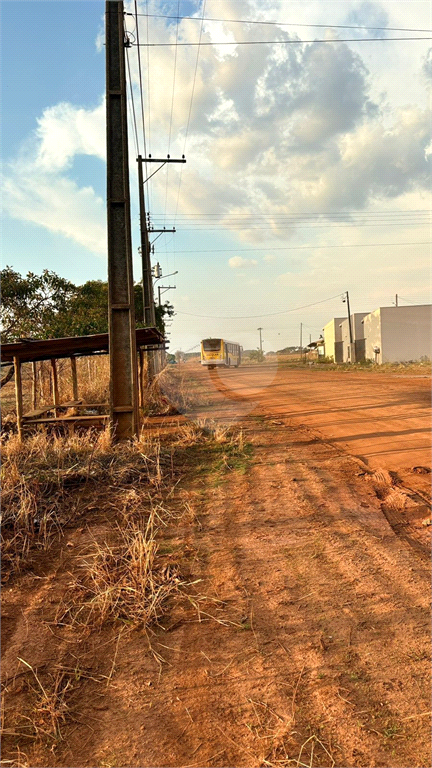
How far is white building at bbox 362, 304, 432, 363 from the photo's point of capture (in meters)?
42.7

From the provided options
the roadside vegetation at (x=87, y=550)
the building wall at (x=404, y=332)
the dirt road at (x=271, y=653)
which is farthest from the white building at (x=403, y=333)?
the dirt road at (x=271, y=653)

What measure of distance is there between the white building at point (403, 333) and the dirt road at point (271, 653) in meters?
40.5

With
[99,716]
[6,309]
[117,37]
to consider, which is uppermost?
[117,37]

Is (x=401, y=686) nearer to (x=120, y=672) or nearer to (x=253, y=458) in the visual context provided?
(x=120, y=672)

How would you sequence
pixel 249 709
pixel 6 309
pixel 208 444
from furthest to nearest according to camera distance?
pixel 6 309, pixel 208 444, pixel 249 709

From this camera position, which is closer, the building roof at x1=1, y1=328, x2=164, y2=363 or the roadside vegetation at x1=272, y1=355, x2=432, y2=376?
the building roof at x1=1, y1=328, x2=164, y2=363

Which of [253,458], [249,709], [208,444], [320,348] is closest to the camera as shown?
[249,709]

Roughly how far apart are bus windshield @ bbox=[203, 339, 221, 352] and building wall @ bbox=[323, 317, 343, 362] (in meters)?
23.2

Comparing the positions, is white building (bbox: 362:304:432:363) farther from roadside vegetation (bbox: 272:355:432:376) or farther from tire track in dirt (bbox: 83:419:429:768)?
tire track in dirt (bbox: 83:419:429:768)

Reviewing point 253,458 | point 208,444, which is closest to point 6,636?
point 253,458

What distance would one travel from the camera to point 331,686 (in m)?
2.45

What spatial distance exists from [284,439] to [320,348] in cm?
6788

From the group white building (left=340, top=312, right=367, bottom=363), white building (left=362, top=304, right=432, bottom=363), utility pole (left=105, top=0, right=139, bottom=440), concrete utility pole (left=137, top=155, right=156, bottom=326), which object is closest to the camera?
utility pole (left=105, top=0, right=139, bottom=440)

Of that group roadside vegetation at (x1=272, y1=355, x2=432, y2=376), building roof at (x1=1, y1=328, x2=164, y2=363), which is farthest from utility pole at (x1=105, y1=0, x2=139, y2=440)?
roadside vegetation at (x1=272, y1=355, x2=432, y2=376)
